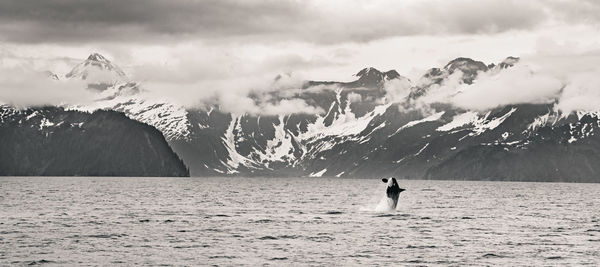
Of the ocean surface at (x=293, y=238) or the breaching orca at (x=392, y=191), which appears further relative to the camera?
the breaching orca at (x=392, y=191)

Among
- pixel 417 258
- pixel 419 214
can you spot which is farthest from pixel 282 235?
pixel 419 214

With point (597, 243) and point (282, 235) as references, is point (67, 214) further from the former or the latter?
point (597, 243)

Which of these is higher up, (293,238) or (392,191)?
(392,191)

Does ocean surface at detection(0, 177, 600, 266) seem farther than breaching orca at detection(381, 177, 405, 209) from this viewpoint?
No

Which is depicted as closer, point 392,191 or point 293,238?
point 293,238

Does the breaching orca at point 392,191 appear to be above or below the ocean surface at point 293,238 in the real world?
above

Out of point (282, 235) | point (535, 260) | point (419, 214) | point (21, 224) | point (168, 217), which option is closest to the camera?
point (535, 260)

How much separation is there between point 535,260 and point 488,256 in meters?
3.85

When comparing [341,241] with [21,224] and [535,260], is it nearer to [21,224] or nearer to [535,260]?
[535,260]

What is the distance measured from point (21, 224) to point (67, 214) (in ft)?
60.3

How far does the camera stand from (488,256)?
69.9 metres

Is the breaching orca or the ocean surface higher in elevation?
the breaching orca

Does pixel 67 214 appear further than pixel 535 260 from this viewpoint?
Yes

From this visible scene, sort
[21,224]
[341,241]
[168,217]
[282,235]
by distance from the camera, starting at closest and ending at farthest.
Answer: [341,241]
[282,235]
[21,224]
[168,217]
